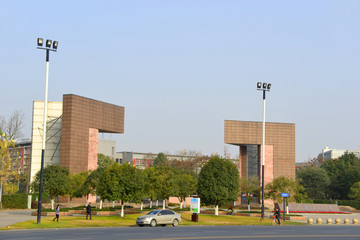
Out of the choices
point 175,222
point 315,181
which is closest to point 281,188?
point 175,222

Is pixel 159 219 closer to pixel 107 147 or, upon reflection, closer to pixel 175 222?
pixel 175 222

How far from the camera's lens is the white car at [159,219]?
42344mm

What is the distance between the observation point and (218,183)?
186ft

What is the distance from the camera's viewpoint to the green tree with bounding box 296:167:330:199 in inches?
4417

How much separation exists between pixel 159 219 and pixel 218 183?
1538 cm

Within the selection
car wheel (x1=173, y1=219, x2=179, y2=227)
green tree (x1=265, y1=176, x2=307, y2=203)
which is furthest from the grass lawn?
green tree (x1=265, y1=176, x2=307, y2=203)

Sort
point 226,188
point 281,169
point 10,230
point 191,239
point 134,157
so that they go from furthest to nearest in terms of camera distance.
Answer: point 134,157 → point 281,169 → point 226,188 → point 10,230 → point 191,239

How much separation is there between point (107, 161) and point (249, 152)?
3555 centimetres

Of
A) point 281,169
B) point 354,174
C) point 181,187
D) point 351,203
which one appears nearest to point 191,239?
point 181,187

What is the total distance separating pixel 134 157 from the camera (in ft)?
594

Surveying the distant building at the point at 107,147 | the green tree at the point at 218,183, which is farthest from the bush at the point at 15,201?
Answer: the distant building at the point at 107,147

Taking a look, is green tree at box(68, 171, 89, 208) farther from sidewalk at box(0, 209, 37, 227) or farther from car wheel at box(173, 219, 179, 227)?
car wheel at box(173, 219, 179, 227)

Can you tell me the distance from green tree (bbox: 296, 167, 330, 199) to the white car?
73859 mm

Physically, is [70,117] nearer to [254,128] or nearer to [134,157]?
[254,128]
